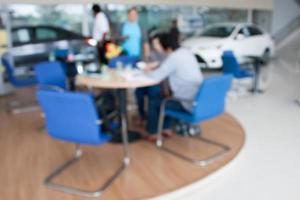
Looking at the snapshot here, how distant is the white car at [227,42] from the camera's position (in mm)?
7148

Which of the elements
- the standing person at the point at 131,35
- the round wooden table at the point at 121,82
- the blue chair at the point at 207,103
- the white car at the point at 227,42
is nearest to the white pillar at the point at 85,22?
the white car at the point at 227,42

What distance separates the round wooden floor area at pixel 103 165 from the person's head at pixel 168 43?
102cm

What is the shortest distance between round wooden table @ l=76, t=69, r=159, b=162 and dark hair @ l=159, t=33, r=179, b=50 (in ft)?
1.23

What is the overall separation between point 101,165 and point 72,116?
2.48 feet

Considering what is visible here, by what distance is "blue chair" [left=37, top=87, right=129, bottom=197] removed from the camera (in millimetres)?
2281

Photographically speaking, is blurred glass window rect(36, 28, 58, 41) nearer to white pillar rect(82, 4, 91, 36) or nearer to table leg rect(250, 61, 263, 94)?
white pillar rect(82, 4, 91, 36)

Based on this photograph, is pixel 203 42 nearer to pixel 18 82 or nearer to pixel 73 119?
pixel 18 82

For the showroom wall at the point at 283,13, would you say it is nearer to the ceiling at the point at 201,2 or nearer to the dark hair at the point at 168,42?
the ceiling at the point at 201,2

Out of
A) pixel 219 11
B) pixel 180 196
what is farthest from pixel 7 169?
pixel 219 11

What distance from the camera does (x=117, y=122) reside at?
3.14 meters

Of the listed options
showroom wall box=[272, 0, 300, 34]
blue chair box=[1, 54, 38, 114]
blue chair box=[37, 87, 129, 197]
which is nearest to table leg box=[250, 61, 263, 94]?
blue chair box=[1, 54, 38, 114]

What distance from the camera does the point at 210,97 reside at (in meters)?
2.86

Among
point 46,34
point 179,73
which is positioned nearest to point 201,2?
point 179,73

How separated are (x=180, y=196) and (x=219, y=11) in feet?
25.5
